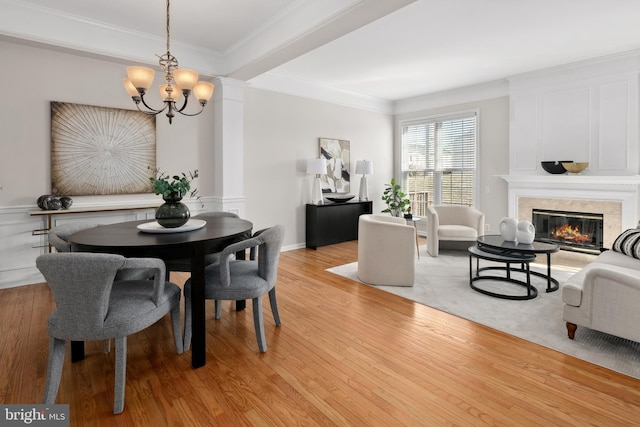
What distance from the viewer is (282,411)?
1818mm

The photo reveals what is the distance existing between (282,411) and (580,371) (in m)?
1.83

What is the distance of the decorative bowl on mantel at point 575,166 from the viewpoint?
4922mm

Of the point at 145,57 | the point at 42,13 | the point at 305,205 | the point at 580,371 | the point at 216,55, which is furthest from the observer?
the point at 305,205

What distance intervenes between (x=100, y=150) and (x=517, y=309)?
4.73 m

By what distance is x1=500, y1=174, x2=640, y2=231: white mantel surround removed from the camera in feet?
15.1

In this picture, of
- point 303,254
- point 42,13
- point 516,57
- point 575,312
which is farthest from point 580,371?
point 42,13

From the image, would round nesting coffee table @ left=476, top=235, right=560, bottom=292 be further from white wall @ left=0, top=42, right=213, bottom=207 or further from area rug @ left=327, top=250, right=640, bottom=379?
white wall @ left=0, top=42, right=213, bottom=207

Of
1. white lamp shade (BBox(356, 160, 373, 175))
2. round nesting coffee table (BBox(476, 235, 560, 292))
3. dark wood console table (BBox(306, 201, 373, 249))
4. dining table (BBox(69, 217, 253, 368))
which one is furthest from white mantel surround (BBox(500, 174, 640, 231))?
dining table (BBox(69, 217, 253, 368))

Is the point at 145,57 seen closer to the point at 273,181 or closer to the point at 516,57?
the point at 273,181

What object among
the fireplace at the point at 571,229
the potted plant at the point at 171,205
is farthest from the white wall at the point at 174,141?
the fireplace at the point at 571,229

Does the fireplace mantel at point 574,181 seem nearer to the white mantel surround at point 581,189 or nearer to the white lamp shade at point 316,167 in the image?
the white mantel surround at point 581,189

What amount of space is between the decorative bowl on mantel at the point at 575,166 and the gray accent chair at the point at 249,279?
15.1 ft

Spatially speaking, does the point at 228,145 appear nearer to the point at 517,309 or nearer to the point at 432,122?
the point at 517,309

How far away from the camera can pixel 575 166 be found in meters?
4.95
